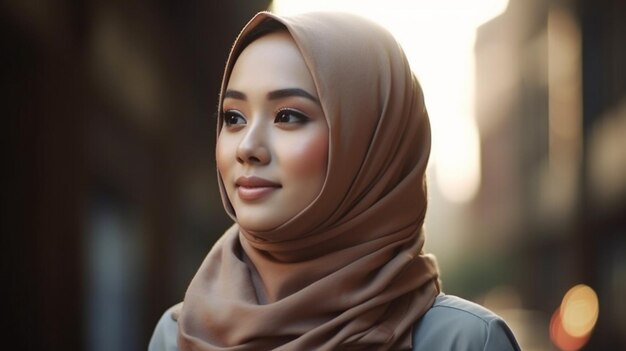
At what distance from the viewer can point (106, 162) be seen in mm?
7680

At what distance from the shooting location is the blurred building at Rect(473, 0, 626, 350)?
14.5 meters

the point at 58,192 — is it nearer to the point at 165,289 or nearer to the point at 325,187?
the point at 165,289

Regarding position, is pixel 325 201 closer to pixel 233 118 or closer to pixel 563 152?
pixel 233 118

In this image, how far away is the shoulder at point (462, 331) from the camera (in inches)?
86.2

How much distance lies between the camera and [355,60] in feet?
7.07

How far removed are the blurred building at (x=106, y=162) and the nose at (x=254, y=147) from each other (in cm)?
386

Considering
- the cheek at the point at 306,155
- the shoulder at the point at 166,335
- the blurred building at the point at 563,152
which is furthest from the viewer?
the blurred building at the point at 563,152

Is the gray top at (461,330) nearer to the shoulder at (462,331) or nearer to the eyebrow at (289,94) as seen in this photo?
A: the shoulder at (462,331)

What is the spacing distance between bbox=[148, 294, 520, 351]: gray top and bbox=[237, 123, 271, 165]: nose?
0.56 meters

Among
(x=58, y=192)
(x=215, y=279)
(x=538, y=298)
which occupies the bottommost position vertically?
(x=538, y=298)

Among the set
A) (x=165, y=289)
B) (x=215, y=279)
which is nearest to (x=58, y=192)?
(x=165, y=289)

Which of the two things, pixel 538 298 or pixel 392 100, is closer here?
pixel 392 100

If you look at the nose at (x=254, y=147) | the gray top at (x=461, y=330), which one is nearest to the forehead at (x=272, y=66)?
the nose at (x=254, y=147)

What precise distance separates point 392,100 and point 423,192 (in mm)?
265
